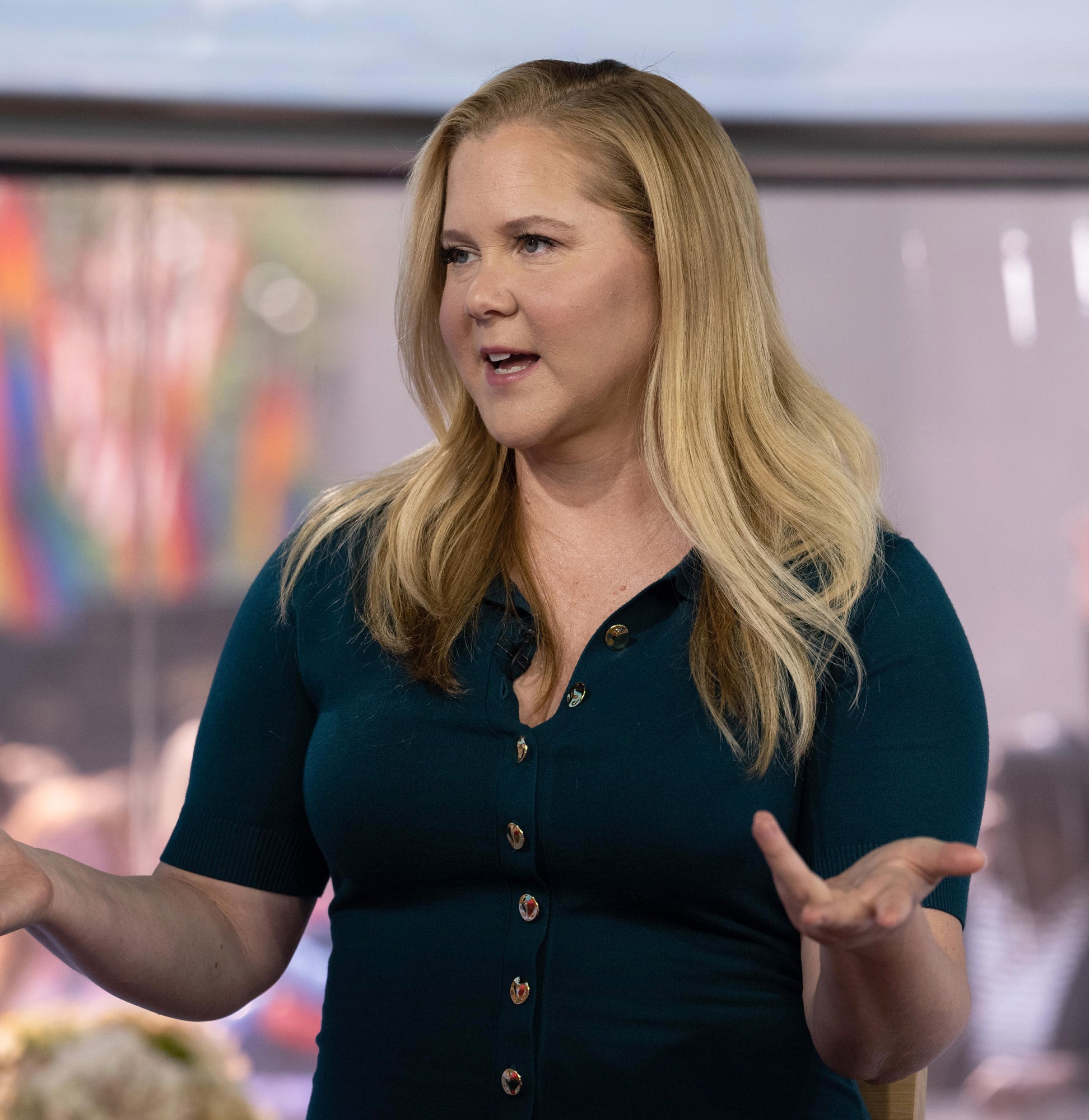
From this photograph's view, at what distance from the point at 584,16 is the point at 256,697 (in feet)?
6.56

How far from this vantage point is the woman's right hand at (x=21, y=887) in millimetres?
1050

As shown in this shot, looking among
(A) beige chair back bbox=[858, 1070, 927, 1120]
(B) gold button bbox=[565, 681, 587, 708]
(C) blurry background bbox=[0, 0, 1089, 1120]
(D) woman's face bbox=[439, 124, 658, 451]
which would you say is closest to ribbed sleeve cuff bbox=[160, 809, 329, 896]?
(B) gold button bbox=[565, 681, 587, 708]

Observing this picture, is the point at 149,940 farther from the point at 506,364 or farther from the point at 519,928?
the point at 506,364

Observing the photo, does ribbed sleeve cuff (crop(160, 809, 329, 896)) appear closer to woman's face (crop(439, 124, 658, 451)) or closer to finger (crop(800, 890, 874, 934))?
woman's face (crop(439, 124, 658, 451))

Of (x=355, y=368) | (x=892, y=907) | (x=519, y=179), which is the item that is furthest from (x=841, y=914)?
(x=355, y=368)

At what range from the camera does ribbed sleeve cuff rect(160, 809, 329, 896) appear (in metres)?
1.30

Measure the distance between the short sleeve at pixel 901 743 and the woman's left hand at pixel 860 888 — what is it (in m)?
0.22

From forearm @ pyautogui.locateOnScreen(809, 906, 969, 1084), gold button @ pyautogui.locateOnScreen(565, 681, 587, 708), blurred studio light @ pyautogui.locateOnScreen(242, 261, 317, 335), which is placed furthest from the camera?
blurred studio light @ pyautogui.locateOnScreen(242, 261, 317, 335)

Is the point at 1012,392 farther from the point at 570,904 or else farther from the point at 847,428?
the point at 570,904

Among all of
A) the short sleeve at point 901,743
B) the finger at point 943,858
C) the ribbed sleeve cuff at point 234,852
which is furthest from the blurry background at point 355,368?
the finger at point 943,858

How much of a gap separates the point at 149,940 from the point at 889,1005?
24.7 inches

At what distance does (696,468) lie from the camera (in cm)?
130

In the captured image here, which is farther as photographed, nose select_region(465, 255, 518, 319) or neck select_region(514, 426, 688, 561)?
neck select_region(514, 426, 688, 561)

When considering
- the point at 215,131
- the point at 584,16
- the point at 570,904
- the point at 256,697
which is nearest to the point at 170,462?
the point at 215,131
